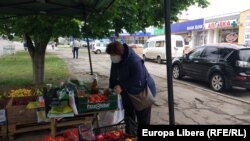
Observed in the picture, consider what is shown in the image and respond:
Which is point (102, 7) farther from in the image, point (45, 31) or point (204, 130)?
point (204, 130)

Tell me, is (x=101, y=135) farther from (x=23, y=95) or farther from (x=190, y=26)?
(x=190, y=26)

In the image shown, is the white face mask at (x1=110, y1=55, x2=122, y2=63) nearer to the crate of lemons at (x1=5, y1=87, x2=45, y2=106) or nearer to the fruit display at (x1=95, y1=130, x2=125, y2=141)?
the fruit display at (x1=95, y1=130, x2=125, y2=141)

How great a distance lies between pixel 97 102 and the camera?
138 inches

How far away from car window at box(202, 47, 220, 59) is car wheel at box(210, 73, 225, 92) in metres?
0.70

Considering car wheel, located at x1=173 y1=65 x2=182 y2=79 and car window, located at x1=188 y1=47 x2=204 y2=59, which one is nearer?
car window, located at x1=188 y1=47 x2=204 y2=59

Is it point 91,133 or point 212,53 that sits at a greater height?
point 212,53

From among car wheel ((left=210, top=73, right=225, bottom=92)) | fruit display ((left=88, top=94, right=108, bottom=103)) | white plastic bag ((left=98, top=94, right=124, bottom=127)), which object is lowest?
car wheel ((left=210, top=73, right=225, bottom=92))

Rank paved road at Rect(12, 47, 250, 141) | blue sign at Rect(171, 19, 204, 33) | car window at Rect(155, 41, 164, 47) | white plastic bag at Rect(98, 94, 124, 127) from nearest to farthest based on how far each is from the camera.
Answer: white plastic bag at Rect(98, 94, 124, 127), paved road at Rect(12, 47, 250, 141), car window at Rect(155, 41, 164, 47), blue sign at Rect(171, 19, 204, 33)

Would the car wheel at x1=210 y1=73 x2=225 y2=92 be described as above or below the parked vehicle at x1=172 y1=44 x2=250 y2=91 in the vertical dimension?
below

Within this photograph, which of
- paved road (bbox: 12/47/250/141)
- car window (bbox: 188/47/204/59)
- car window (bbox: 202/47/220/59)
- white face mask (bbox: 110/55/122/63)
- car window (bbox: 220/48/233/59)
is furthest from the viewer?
car window (bbox: 188/47/204/59)

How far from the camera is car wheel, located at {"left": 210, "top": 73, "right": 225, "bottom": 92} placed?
30.2 feet

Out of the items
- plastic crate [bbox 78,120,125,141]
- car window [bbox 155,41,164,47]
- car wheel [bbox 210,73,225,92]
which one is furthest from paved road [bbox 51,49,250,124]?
car window [bbox 155,41,164,47]

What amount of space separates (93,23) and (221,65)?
4.73 meters

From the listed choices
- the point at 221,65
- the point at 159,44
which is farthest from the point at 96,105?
the point at 159,44
